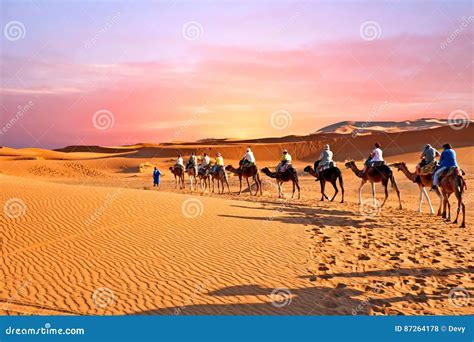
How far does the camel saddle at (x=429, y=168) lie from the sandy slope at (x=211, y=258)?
75.0 inches

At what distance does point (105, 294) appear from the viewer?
25.7 ft

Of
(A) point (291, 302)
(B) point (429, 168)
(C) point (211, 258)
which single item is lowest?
(A) point (291, 302)

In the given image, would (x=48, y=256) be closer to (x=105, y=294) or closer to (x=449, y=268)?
(x=105, y=294)

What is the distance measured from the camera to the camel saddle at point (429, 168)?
659 inches

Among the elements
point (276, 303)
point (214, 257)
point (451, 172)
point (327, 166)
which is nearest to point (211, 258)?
point (214, 257)

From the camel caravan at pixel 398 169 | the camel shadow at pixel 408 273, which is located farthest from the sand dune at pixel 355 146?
the camel shadow at pixel 408 273

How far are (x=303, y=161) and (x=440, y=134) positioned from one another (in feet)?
67.9

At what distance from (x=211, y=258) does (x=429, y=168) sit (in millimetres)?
10909

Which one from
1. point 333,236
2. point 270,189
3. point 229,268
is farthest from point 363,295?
point 270,189

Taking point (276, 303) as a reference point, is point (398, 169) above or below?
above

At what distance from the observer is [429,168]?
16906 mm

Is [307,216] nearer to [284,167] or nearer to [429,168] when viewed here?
[429,168]

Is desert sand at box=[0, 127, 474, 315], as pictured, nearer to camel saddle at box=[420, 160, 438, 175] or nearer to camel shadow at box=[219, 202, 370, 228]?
camel shadow at box=[219, 202, 370, 228]

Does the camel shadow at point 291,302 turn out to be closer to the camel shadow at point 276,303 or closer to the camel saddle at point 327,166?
the camel shadow at point 276,303
